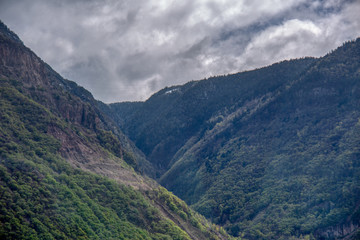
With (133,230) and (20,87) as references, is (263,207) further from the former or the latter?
(20,87)

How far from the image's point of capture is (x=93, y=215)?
10781cm

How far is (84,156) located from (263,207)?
106 m

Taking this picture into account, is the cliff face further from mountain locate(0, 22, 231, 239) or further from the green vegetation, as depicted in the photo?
the green vegetation

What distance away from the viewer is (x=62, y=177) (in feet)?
381

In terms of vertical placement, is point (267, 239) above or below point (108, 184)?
below

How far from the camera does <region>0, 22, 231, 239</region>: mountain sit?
9206 centimetres

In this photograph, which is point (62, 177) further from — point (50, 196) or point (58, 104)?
point (58, 104)

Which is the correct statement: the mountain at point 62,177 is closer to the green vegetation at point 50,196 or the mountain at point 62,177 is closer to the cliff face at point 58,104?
the green vegetation at point 50,196

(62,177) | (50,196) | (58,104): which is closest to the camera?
(50,196)

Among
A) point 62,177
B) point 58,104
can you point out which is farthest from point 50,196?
point 58,104

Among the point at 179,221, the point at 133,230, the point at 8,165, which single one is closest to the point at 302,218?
the point at 179,221

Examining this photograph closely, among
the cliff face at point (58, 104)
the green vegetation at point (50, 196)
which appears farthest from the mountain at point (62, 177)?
the cliff face at point (58, 104)

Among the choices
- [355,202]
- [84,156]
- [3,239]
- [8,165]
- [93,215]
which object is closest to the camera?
[3,239]

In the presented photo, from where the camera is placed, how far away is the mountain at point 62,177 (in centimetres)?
9206
